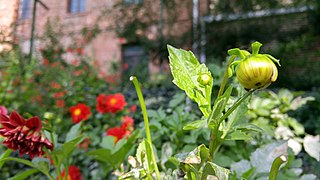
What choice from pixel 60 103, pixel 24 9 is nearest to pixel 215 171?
pixel 60 103

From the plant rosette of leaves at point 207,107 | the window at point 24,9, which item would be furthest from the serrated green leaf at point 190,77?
the window at point 24,9

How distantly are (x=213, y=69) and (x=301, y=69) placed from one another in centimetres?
499

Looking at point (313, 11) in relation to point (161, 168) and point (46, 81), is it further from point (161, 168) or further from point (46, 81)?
point (161, 168)

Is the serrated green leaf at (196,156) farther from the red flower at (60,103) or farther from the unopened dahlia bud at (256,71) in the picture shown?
the red flower at (60,103)

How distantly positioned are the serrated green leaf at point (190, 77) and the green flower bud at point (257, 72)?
0.08 metres

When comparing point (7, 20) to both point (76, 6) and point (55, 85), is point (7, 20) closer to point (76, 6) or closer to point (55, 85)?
point (55, 85)

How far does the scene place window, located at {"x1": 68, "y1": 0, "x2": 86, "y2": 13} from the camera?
8727 millimetres

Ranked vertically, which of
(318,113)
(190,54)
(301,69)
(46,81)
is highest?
(190,54)

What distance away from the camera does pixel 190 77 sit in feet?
1.57

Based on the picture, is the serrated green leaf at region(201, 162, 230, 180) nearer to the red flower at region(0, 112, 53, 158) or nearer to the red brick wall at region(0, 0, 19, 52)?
the red flower at region(0, 112, 53, 158)

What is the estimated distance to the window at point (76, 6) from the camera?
8.73 meters

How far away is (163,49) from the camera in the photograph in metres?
5.72

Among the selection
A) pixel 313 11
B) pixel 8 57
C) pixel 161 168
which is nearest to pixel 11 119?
pixel 161 168

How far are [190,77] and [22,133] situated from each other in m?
0.29
